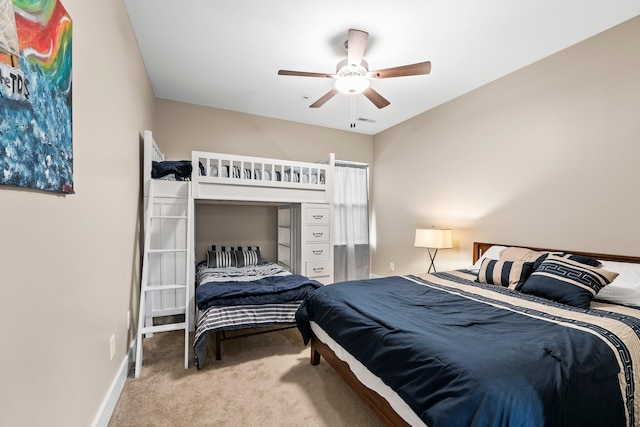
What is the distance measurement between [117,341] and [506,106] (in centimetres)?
415

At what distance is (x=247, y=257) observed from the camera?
3.88 metres

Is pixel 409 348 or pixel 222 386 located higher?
pixel 409 348

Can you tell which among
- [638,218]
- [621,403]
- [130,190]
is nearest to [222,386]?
[130,190]

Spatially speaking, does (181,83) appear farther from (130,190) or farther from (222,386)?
(222,386)

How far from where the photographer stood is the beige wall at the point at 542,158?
2309mm

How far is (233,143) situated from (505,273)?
3.68 metres

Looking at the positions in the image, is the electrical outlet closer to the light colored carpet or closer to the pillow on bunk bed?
the light colored carpet

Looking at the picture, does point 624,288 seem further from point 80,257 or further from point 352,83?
point 80,257

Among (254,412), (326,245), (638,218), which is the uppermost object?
(638,218)

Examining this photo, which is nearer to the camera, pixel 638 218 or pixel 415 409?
pixel 415 409

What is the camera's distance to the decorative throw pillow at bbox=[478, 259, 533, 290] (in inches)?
94.2

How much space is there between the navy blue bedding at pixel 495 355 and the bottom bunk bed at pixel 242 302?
0.69 m

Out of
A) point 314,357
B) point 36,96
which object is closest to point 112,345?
point 314,357

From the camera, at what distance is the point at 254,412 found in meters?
1.84
